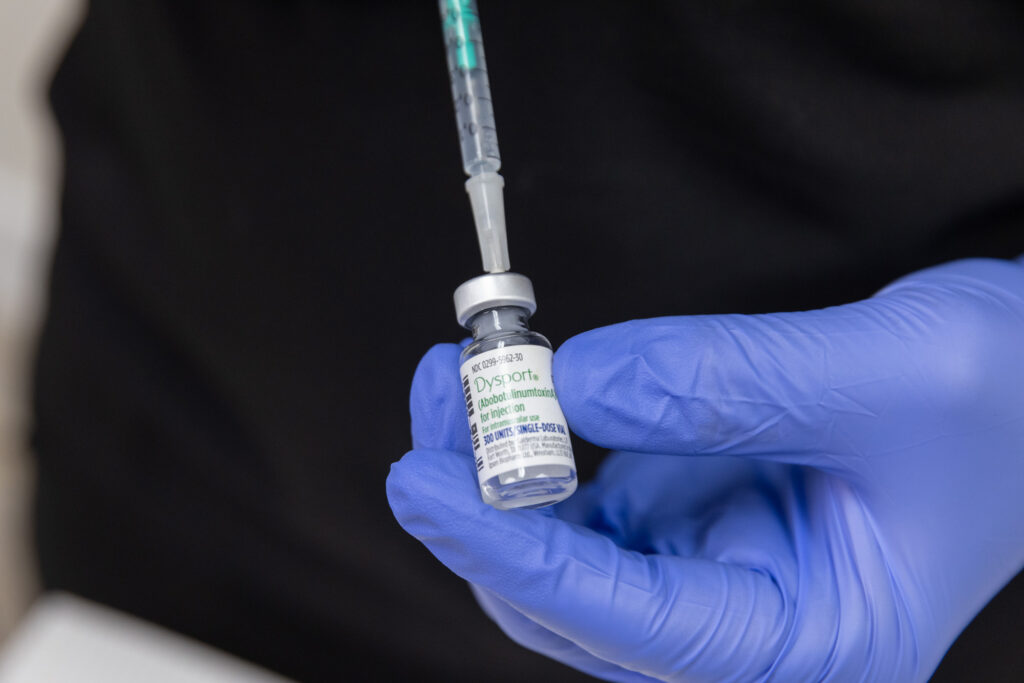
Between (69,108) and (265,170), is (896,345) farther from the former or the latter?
(69,108)

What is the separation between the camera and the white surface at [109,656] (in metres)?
1.39

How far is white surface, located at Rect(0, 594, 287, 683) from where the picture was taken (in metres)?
1.39

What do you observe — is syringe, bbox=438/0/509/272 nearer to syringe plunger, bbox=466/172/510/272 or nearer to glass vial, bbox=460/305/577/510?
syringe plunger, bbox=466/172/510/272

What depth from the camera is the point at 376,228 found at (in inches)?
44.0

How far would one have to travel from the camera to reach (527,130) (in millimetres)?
1038

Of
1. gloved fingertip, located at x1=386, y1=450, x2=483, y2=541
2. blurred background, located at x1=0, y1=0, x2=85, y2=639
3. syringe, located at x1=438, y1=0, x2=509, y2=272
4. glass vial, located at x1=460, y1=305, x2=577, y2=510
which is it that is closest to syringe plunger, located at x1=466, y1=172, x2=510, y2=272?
syringe, located at x1=438, y1=0, x2=509, y2=272

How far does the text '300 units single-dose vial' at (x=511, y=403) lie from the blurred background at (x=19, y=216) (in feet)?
5.69

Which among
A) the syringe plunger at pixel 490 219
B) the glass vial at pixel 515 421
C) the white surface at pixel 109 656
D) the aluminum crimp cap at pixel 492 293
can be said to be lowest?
the white surface at pixel 109 656

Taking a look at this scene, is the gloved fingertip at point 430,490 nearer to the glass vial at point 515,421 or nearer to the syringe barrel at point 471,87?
the glass vial at point 515,421

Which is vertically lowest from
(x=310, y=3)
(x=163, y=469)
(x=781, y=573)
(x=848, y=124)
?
(x=781, y=573)

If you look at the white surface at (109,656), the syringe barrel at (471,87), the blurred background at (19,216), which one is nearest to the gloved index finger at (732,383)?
the syringe barrel at (471,87)

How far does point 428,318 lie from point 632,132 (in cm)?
40

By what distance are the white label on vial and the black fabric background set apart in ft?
1.08

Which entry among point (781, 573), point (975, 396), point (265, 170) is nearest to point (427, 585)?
point (781, 573)
